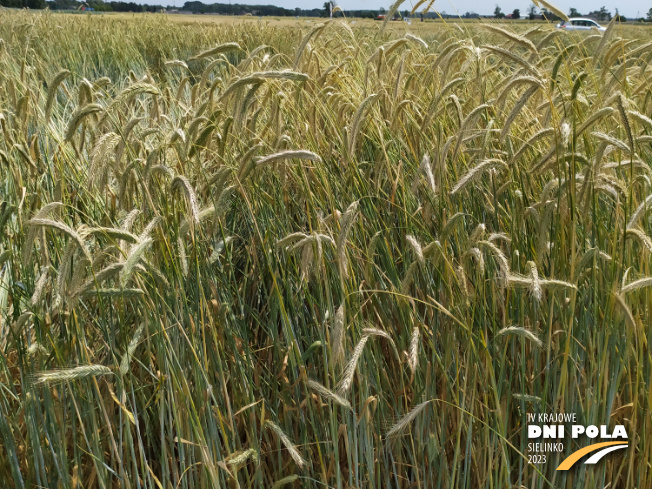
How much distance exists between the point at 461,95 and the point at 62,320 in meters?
1.91

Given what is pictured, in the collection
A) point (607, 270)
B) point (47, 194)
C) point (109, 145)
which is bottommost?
point (607, 270)

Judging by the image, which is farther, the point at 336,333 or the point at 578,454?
the point at 578,454

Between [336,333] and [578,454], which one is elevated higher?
[336,333]

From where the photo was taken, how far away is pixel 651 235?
4.79 ft

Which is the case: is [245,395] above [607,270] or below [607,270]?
below

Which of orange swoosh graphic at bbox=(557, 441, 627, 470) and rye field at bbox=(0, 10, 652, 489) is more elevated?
rye field at bbox=(0, 10, 652, 489)

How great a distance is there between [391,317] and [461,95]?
1.44 metres

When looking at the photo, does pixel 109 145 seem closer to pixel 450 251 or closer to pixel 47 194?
pixel 47 194

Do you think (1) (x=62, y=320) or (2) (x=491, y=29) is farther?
(2) (x=491, y=29)

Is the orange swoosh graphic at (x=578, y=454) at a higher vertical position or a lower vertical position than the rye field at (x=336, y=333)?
lower

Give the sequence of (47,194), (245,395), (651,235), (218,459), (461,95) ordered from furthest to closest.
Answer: (461,95) → (47,194) → (651,235) → (245,395) → (218,459)

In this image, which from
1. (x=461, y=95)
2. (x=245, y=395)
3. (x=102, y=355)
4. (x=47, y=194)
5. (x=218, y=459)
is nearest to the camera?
(x=218, y=459)

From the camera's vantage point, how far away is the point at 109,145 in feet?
4.83

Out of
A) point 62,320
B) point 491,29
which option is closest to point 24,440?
point 62,320
